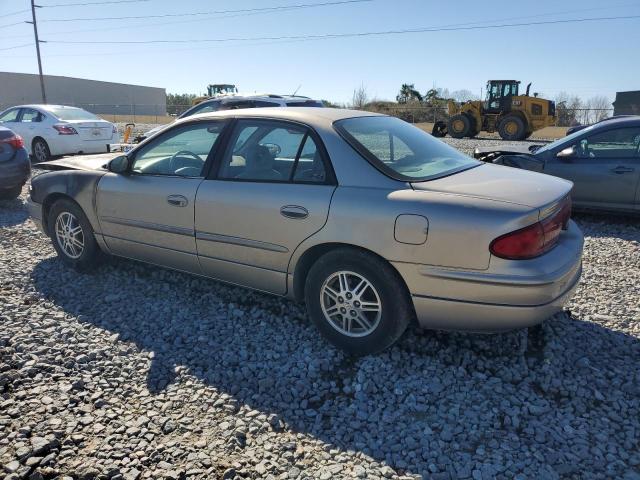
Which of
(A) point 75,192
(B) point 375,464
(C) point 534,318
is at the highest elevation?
(A) point 75,192

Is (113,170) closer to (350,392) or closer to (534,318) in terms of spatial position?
(350,392)

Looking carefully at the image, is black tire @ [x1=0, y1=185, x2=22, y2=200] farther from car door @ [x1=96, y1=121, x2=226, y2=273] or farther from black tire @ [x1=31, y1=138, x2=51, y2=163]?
car door @ [x1=96, y1=121, x2=226, y2=273]

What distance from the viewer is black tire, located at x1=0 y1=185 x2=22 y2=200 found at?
808cm

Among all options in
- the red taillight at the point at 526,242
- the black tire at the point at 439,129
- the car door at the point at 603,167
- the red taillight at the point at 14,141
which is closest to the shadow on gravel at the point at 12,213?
the red taillight at the point at 14,141

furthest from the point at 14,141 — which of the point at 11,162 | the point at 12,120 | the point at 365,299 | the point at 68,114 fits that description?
the point at 365,299

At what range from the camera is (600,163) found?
6637 mm

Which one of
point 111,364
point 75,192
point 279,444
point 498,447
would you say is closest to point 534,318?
point 498,447

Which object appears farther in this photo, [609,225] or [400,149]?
[609,225]

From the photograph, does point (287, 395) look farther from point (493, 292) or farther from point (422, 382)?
point (493, 292)

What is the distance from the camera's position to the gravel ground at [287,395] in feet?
7.81

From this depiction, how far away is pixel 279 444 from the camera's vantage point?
251 centimetres

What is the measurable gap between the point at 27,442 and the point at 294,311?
198cm

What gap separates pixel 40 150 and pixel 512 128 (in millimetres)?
18401

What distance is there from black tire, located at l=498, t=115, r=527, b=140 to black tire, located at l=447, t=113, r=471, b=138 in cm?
143
